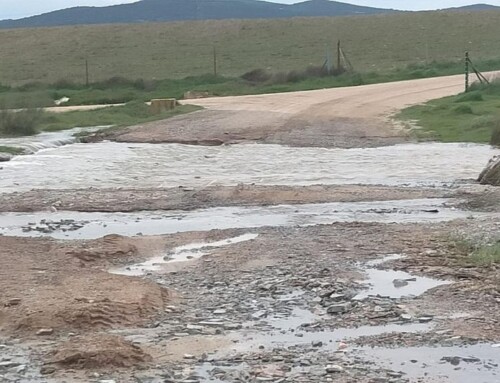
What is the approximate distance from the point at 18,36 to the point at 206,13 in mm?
91194

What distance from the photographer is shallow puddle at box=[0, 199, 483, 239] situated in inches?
563

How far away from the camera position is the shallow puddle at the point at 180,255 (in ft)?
37.8

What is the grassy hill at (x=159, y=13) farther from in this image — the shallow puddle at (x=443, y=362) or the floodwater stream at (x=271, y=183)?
the shallow puddle at (x=443, y=362)

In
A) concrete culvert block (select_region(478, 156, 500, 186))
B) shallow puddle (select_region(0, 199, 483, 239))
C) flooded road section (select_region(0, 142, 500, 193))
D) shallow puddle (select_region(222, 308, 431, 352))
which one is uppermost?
shallow puddle (select_region(222, 308, 431, 352))

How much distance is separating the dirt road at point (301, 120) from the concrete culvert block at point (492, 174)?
7488mm

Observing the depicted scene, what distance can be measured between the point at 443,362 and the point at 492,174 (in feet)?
→ 33.9

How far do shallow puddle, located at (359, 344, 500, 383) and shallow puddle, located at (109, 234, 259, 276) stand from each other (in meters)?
3.89

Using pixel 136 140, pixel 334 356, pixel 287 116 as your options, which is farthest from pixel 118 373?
pixel 287 116

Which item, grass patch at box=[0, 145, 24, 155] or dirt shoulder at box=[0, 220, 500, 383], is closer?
dirt shoulder at box=[0, 220, 500, 383]

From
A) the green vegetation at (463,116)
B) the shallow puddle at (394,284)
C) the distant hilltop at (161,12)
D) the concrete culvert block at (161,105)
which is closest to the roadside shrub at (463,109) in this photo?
the green vegetation at (463,116)

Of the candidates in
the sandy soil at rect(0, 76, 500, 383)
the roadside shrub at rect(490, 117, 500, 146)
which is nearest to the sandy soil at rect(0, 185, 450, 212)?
Result: the sandy soil at rect(0, 76, 500, 383)

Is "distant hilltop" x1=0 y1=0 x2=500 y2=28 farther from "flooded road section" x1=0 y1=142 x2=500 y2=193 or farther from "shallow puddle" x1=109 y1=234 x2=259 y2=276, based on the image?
"shallow puddle" x1=109 y1=234 x2=259 y2=276

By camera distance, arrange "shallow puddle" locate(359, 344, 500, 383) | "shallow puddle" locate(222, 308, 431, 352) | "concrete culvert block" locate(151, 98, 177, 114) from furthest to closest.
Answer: "concrete culvert block" locate(151, 98, 177, 114), "shallow puddle" locate(222, 308, 431, 352), "shallow puddle" locate(359, 344, 500, 383)

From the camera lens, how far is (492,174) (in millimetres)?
17812
